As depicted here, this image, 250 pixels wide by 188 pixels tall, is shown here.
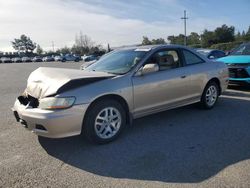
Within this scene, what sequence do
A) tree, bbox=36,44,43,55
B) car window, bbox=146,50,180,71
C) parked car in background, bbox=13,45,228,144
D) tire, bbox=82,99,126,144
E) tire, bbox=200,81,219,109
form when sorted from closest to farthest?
parked car in background, bbox=13,45,228,144, tire, bbox=82,99,126,144, car window, bbox=146,50,180,71, tire, bbox=200,81,219,109, tree, bbox=36,44,43,55

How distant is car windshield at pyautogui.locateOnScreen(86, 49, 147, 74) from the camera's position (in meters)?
4.84

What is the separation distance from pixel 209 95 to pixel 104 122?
3.01 m

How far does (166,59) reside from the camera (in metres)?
5.36

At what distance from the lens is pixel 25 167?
3.59 m

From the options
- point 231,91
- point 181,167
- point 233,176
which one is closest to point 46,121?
point 181,167

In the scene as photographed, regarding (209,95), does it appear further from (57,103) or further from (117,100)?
(57,103)

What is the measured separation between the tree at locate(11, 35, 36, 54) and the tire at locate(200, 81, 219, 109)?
117801 millimetres

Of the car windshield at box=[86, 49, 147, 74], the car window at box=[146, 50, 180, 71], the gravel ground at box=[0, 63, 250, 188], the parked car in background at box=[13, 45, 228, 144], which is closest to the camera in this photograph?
the gravel ground at box=[0, 63, 250, 188]

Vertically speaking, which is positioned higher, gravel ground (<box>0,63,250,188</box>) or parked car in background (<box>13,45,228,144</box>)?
parked car in background (<box>13,45,228,144</box>)

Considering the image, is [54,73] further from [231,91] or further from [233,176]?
[231,91]

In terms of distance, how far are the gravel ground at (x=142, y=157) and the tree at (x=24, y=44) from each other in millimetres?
118603

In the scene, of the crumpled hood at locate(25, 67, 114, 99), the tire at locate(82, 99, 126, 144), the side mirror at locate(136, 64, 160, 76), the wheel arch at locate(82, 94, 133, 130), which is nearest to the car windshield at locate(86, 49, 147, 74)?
the side mirror at locate(136, 64, 160, 76)

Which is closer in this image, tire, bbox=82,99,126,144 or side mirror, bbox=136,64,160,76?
tire, bbox=82,99,126,144

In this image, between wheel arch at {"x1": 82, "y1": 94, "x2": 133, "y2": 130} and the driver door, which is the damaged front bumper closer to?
wheel arch at {"x1": 82, "y1": 94, "x2": 133, "y2": 130}
